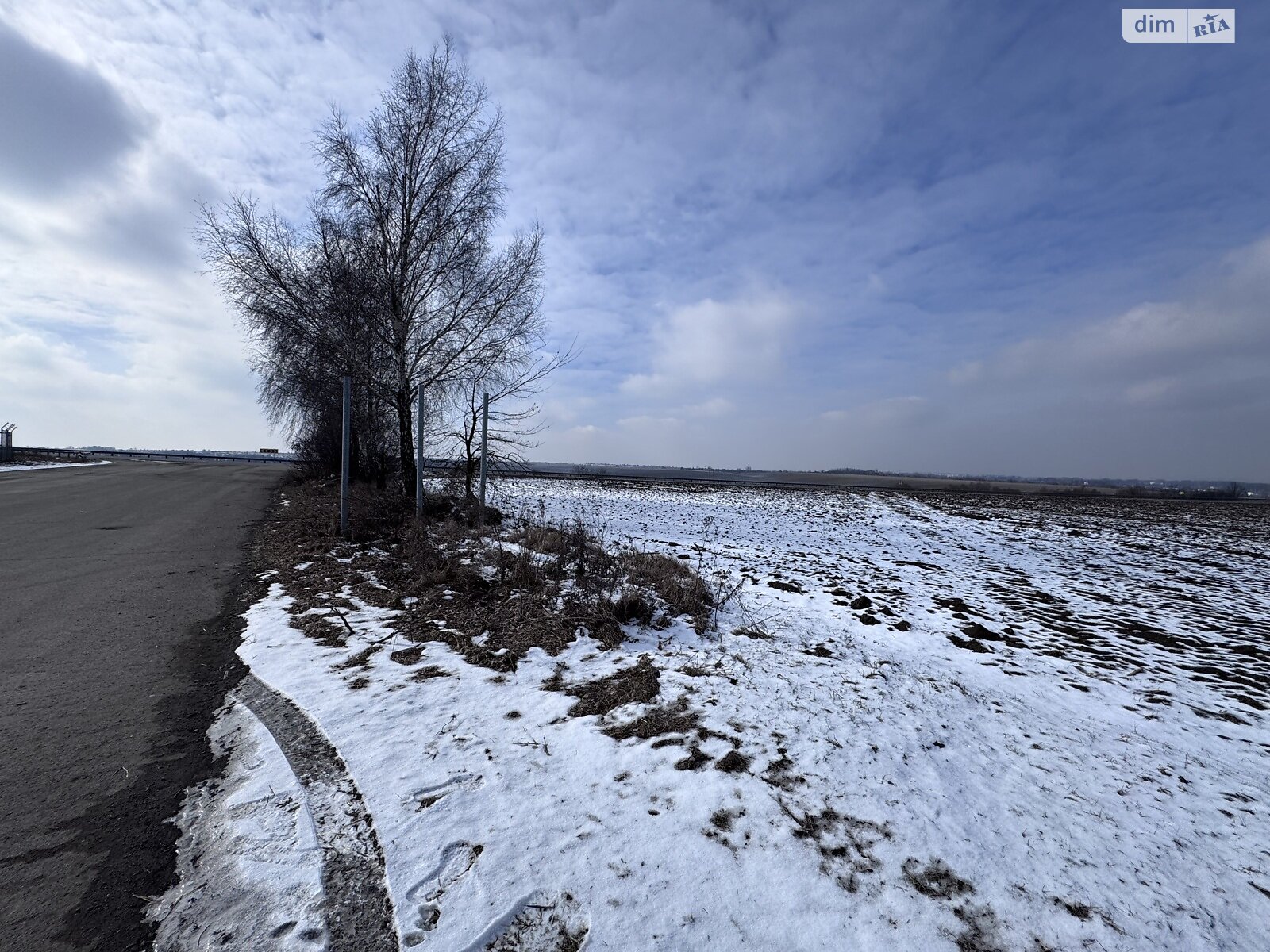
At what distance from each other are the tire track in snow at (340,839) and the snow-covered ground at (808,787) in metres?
0.08

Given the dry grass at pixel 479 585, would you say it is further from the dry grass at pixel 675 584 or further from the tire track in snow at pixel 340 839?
the tire track in snow at pixel 340 839

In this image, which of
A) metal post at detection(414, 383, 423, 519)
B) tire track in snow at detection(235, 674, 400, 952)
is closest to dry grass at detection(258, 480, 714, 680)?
metal post at detection(414, 383, 423, 519)

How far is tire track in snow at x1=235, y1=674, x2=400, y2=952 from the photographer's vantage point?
6.88 ft

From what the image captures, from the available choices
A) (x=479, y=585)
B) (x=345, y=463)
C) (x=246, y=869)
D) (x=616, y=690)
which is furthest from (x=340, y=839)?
(x=345, y=463)

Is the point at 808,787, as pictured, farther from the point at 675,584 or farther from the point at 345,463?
the point at 345,463

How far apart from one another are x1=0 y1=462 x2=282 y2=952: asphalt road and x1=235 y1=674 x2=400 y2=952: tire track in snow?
0.47 m

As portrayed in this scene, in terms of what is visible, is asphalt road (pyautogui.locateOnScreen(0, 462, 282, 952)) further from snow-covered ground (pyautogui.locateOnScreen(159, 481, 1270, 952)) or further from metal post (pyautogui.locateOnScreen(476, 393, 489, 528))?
metal post (pyautogui.locateOnScreen(476, 393, 489, 528))

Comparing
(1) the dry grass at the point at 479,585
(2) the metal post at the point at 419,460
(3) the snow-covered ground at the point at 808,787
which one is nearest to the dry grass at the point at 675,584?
(1) the dry grass at the point at 479,585

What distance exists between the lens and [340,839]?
2.56m

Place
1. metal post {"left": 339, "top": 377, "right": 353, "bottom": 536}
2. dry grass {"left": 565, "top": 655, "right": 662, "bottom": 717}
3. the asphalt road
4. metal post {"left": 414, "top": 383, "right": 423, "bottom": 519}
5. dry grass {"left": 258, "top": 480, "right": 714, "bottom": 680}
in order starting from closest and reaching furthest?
1. the asphalt road
2. dry grass {"left": 565, "top": 655, "right": 662, "bottom": 717}
3. dry grass {"left": 258, "top": 480, "right": 714, "bottom": 680}
4. metal post {"left": 339, "top": 377, "right": 353, "bottom": 536}
5. metal post {"left": 414, "top": 383, "right": 423, "bottom": 519}

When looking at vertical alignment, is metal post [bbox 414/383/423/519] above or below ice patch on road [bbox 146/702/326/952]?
above

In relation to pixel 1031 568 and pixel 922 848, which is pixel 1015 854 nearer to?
pixel 922 848

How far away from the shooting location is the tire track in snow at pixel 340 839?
6.88 feet

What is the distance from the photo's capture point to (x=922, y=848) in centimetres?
256
